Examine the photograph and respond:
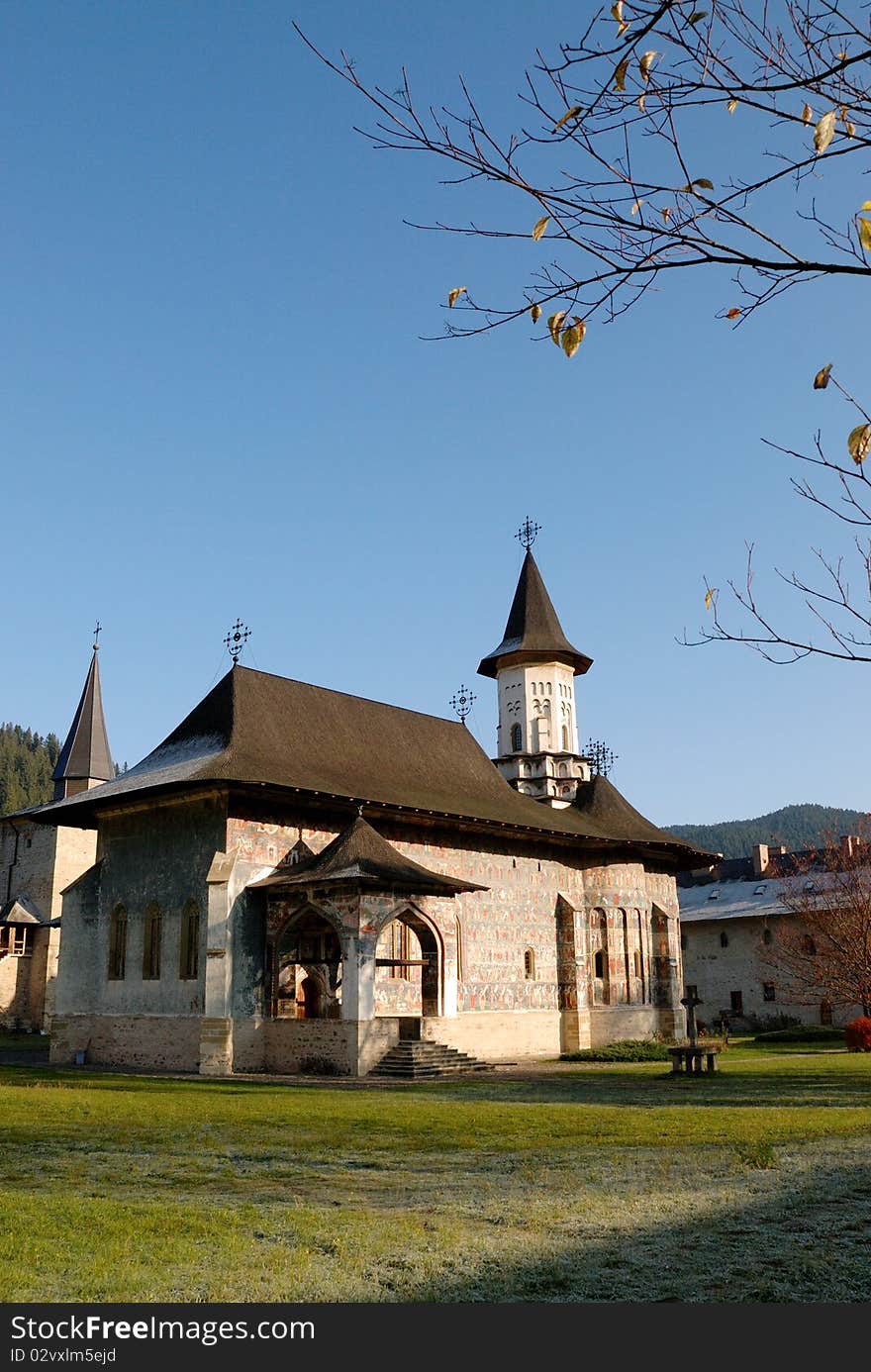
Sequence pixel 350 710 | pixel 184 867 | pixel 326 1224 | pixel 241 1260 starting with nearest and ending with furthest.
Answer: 1. pixel 241 1260
2. pixel 326 1224
3. pixel 184 867
4. pixel 350 710

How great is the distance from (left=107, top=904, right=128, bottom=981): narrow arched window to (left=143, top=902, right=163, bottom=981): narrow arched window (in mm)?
861

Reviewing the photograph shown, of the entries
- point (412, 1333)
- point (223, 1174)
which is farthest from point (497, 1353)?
point (223, 1174)

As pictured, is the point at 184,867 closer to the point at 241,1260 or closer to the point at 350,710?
the point at 350,710

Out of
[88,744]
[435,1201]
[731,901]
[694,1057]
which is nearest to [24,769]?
[88,744]

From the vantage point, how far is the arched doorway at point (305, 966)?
23.5 metres

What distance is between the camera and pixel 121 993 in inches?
999

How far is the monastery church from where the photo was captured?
22.8 meters

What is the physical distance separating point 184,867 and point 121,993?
3.63 meters

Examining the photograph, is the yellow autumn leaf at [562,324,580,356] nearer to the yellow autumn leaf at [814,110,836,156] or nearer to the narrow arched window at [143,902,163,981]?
the yellow autumn leaf at [814,110,836,156]

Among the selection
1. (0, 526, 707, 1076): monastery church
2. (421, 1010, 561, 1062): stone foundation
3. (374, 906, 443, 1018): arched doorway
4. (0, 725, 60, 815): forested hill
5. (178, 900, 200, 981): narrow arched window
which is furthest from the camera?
(0, 725, 60, 815): forested hill

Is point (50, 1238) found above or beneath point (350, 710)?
beneath

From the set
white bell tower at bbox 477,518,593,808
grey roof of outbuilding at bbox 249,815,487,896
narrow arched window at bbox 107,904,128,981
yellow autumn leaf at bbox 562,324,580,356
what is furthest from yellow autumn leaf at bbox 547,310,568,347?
white bell tower at bbox 477,518,593,808

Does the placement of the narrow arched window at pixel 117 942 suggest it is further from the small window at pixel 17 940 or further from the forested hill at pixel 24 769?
the forested hill at pixel 24 769

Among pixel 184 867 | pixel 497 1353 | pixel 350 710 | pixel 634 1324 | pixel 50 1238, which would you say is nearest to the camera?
pixel 497 1353
